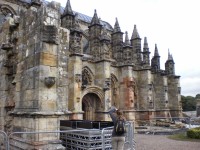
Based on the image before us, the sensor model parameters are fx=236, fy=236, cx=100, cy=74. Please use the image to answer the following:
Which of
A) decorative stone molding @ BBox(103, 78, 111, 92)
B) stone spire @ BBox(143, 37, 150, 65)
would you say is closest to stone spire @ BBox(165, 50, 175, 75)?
stone spire @ BBox(143, 37, 150, 65)

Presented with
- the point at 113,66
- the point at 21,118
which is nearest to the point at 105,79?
the point at 113,66

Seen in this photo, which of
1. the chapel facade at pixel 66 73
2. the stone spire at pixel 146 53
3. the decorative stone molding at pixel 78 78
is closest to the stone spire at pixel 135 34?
the chapel facade at pixel 66 73

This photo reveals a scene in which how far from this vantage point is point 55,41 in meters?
6.93

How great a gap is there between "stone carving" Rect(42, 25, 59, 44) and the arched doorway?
12973 millimetres

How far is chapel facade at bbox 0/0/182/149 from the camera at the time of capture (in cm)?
674

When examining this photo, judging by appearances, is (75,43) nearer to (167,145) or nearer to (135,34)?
(167,145)

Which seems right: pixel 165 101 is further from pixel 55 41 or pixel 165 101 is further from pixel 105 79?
pixel 55 41

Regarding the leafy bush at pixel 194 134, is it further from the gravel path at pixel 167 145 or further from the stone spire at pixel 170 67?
the stone spire at pixel 170 67

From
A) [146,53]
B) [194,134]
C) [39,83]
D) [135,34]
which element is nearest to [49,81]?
[39,83]

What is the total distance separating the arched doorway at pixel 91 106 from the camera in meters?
19.7

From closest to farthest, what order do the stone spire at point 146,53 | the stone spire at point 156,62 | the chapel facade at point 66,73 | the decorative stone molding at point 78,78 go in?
the chapel facade at point 66,73, the decorative stone molding at point 78,78, the stone spire at point 146,53, the stone spire at point 156,62

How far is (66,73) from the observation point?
1076 centimetres

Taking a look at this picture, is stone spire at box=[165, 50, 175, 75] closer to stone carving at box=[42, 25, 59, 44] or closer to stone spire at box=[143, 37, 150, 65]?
stone spire at box=[143, 37, 150, 65]

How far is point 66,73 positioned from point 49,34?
4.01 metres
